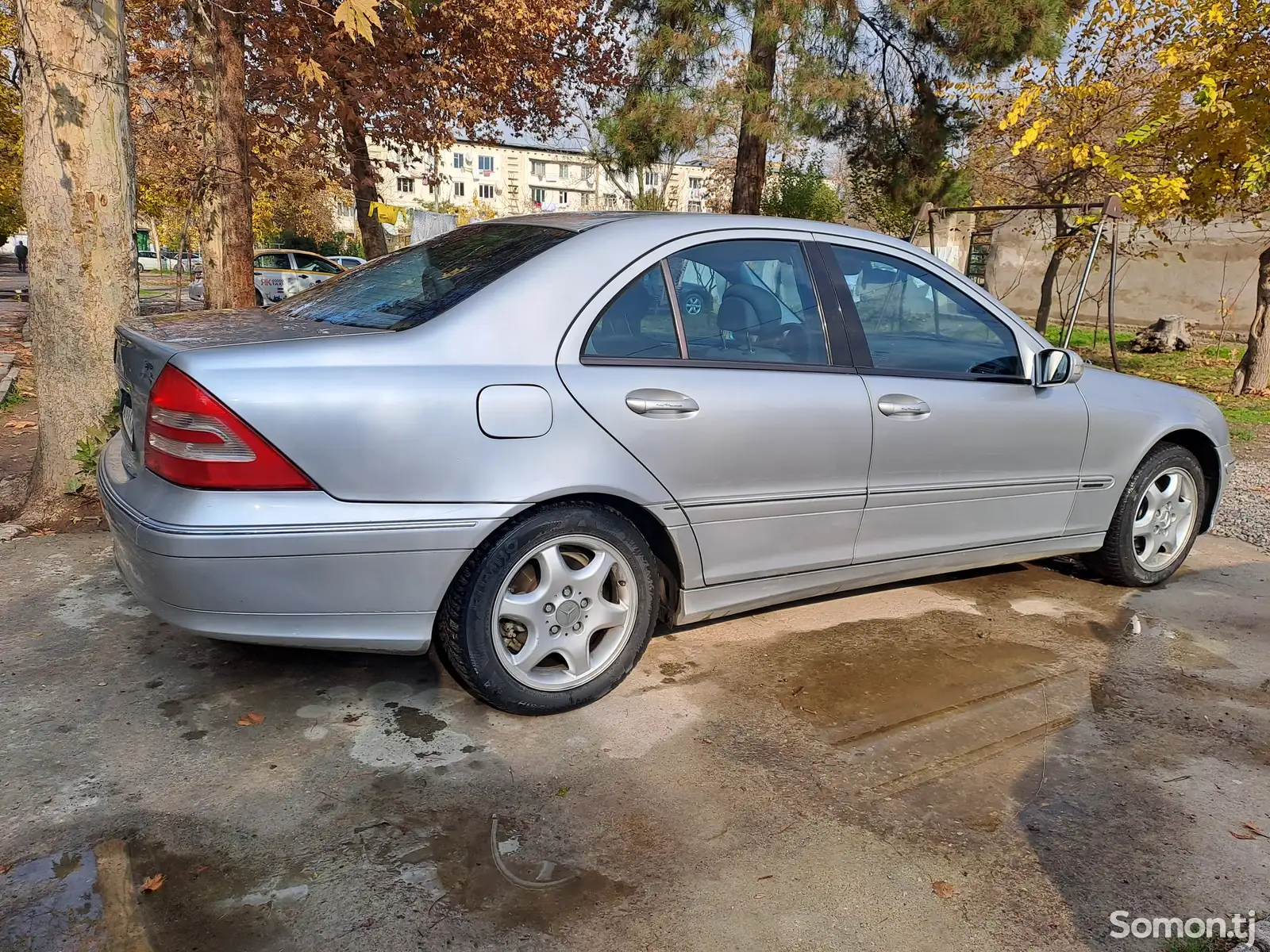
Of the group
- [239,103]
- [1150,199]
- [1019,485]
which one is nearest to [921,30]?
[1150,199]

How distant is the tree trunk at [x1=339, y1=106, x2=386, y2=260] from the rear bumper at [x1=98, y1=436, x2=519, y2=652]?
1149 centimetres

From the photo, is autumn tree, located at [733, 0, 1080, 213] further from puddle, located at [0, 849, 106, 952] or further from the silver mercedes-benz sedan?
puddle, located at [0, 849, 106, 952]

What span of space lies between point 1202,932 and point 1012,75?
1039cm

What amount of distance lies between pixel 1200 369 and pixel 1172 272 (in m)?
6.06

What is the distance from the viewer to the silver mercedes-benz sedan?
2.54 m

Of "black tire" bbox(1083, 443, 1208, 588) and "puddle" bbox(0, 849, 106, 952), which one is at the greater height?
"black tire" bbox(1083, 443, 1208, 588)

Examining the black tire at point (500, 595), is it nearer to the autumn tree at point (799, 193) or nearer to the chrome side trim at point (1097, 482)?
the chrome side trim at point (1097, 482)

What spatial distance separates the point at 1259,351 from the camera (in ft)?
34.2

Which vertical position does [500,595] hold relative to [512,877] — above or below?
above

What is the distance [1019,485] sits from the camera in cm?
393

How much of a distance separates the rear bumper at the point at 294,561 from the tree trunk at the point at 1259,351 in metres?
10.8

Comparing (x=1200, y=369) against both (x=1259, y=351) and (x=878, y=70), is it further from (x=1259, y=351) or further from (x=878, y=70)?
(x=878, y=70)

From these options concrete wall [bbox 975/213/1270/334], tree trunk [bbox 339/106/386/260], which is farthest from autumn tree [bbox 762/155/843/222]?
tree trunk [bbox 339/106/386/260]

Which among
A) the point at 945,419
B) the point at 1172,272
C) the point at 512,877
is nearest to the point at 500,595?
the point at 512,877
